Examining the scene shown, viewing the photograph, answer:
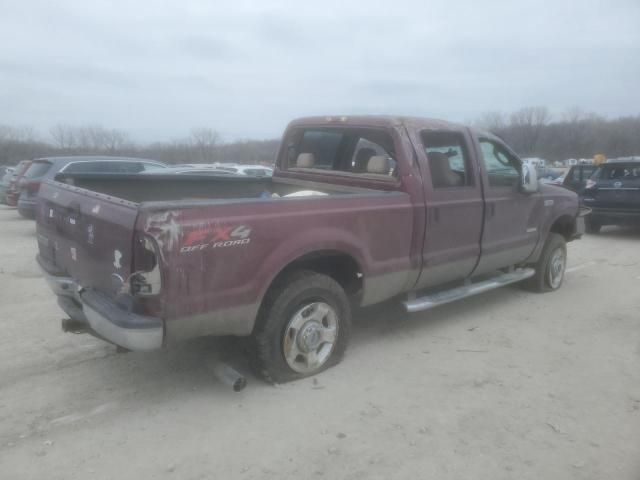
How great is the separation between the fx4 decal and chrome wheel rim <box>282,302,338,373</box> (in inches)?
31.4

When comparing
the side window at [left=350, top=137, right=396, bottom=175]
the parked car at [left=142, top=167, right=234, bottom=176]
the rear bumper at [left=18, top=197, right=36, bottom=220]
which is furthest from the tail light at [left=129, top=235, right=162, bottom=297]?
the rear bumper at [left=18, top=197, right=36, bottom=220]

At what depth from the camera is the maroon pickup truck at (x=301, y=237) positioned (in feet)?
10.0

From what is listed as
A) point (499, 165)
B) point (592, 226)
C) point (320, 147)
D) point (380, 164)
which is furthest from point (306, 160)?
point (592, 226)

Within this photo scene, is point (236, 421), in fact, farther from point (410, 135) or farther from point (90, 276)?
point (410, 135)

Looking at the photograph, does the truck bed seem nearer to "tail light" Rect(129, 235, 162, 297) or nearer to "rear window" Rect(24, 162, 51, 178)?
"tail light" Rect(129, 235, 162, 297)

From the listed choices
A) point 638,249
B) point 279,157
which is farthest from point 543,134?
point 279,157

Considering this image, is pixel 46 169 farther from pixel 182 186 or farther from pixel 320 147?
pixel 320 147

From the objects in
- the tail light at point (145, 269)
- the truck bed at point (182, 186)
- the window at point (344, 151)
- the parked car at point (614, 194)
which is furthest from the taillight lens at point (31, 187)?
the parked car at point (614, 194)

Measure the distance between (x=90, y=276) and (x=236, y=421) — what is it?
133 centimetres

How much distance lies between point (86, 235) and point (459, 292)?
10.5 feet

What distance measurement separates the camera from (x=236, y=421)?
11.0 feet

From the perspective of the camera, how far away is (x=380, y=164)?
15.0 feet

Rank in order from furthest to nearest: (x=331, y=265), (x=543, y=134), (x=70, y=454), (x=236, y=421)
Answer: (x=543, y=134) → (x=331, y=265) → (x=236, y=421) → (x=70, y=454)

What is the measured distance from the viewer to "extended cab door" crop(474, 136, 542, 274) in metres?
→ 5.13
